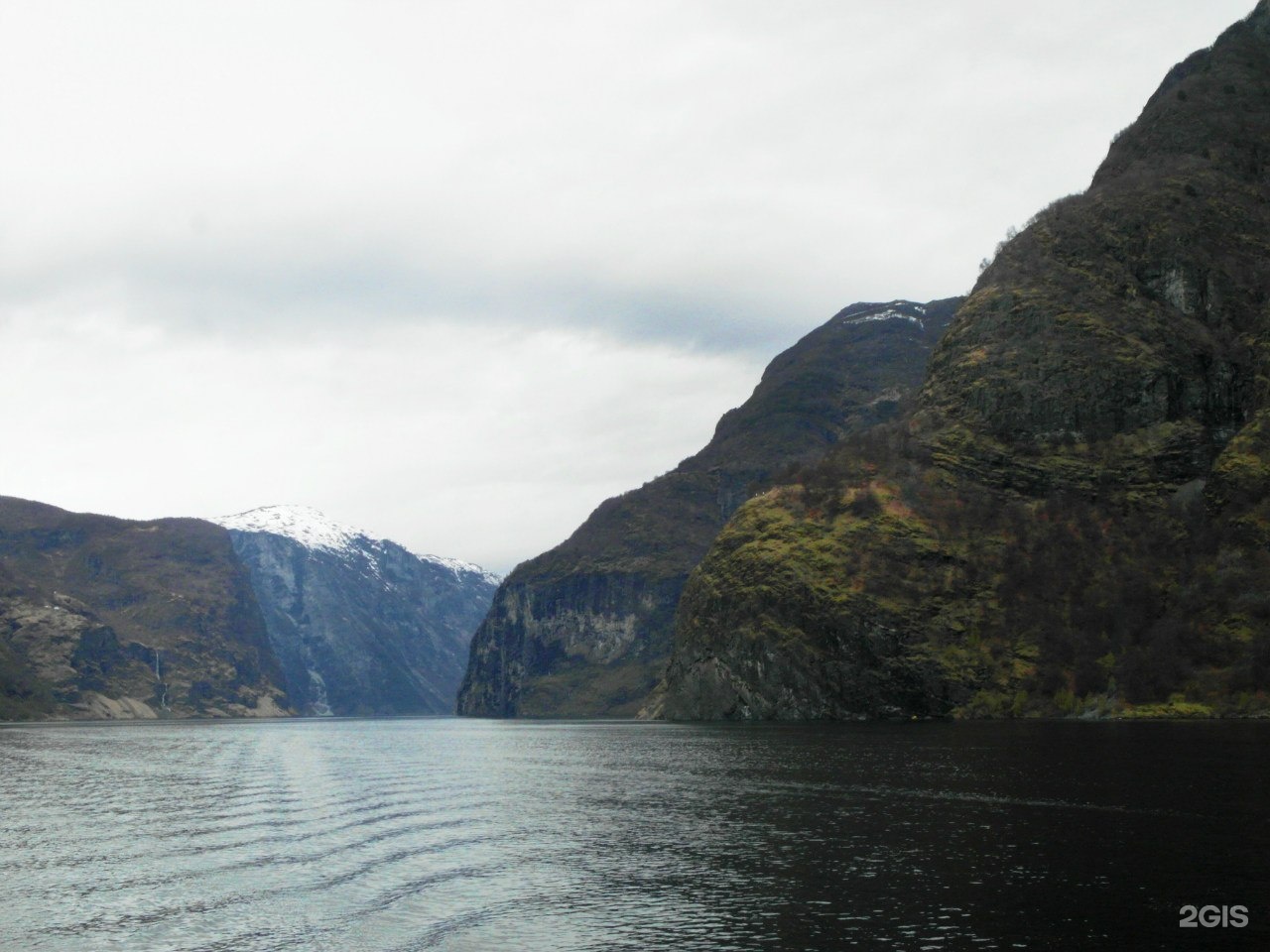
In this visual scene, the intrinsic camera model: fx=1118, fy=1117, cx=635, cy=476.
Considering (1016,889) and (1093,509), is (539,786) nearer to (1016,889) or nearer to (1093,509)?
(1016,889)

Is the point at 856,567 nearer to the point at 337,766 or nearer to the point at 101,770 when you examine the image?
the point at 337,766

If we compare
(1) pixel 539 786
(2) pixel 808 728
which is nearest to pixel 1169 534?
(2) pixel 808 728

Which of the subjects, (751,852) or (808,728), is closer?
(751,852)

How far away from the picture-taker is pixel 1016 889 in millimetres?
39094

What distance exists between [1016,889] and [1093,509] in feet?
560

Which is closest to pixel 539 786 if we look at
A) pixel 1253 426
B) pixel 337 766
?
pixel 337 766

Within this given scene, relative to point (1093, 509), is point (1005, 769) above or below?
below

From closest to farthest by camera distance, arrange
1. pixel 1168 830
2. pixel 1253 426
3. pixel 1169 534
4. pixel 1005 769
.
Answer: pixel 1168 830 → pixel 1005 769 → pixel 1253 426 → pixel 1169 534

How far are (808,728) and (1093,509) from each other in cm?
7677

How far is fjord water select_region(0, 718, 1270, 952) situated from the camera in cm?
3544

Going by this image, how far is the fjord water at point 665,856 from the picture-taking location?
35438mm

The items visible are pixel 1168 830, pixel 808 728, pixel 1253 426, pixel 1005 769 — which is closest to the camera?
pixel 1168 830

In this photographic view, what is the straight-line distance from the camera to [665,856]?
1971 inches

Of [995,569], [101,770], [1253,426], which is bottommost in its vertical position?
[101,770]
